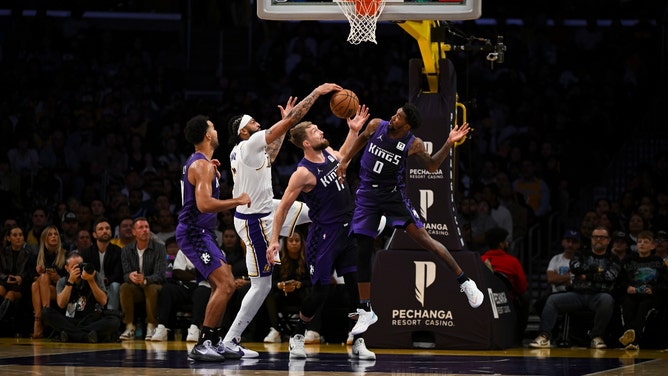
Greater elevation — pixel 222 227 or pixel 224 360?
pixel 222 227

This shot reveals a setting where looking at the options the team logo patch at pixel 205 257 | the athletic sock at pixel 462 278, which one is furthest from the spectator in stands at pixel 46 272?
the athletic sock at pixel 462 278

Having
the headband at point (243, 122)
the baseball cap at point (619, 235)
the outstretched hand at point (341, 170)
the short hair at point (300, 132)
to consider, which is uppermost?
the headband at point (243, 122)

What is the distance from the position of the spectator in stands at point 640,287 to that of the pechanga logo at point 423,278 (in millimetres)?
2373

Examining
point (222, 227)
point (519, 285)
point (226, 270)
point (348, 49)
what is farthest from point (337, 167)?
point (348, 49)

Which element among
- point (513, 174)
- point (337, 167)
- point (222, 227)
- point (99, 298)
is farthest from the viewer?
point (513, 174)

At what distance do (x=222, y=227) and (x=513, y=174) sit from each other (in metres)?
4.83

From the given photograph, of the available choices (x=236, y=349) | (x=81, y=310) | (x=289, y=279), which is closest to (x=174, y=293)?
(x=81, y=310)

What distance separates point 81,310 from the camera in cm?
1441

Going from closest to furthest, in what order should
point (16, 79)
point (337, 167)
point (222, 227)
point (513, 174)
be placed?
1. point (337, 167)
2. point (222, 227)
3. point (513, 174)
4. point (16, 79)

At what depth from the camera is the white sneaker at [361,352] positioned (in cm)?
1134

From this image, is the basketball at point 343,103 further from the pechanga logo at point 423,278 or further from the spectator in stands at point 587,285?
the spectator in stands at point 587,285

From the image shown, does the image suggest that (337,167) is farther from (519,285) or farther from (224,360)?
(519,285)

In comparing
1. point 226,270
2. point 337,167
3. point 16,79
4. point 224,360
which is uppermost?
point 16,79

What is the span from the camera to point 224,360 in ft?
36.3
